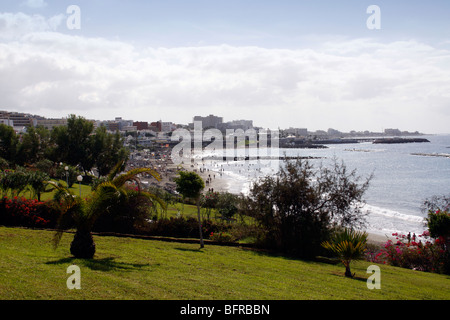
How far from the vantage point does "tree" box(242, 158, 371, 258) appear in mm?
13266

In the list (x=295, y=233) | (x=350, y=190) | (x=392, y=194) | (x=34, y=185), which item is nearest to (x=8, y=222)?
(x=34, y=185)

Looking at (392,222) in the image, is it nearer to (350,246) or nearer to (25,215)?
(350,246)

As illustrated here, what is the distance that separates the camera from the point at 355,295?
7145mm

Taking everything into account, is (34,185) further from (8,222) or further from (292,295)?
(292,295)

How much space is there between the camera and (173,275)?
23.6 feet

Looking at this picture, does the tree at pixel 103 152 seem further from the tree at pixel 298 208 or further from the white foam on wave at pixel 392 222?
the tree at pixel 298 208

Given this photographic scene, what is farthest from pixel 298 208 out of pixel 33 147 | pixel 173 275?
pixel 33 147

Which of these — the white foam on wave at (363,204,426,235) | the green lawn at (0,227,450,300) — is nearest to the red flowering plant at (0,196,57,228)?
the green lawn at (0,227,450,300)

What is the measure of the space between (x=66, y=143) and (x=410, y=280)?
3794 centimetres

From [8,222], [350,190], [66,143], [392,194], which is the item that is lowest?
[392,194]

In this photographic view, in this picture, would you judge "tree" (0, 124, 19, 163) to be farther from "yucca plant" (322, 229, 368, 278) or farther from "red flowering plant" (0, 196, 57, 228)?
"yucca plant" (322, 229, 368, 278)

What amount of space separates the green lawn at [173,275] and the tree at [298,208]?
69.6 inches

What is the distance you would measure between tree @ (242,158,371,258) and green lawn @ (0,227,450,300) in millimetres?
1769

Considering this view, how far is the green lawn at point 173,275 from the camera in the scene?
567 cm
